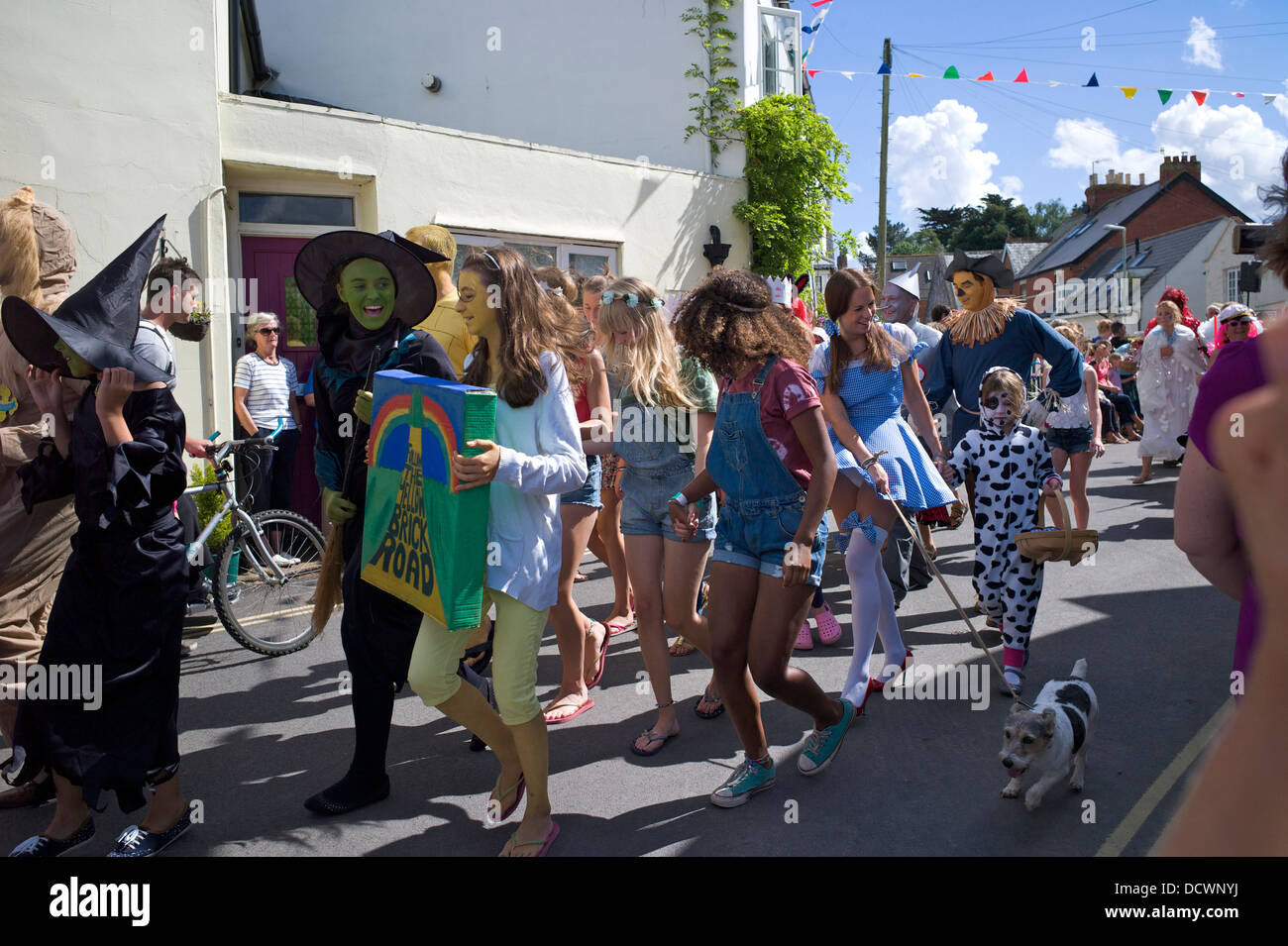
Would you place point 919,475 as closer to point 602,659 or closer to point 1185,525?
point 602,659

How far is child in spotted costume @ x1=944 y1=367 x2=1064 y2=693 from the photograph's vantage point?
15.6ft

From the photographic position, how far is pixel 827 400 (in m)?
4.77

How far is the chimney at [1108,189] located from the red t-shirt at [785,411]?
61636 millimetres

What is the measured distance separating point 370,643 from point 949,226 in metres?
102

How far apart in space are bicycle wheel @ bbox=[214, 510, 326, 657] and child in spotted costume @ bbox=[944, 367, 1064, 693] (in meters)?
3.89

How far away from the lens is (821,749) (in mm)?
3943

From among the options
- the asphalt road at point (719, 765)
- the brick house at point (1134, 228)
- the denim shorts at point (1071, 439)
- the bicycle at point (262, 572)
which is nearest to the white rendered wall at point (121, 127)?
the bicycle at point (262, 572)

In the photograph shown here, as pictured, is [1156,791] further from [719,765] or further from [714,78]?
[714,78]

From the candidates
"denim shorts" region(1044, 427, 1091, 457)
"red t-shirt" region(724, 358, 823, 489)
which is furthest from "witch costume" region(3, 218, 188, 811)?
"denim shorts" region(1044, 427, 1091, 457)

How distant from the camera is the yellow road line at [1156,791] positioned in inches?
130

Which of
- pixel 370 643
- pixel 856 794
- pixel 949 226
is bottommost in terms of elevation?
pixel 856 794

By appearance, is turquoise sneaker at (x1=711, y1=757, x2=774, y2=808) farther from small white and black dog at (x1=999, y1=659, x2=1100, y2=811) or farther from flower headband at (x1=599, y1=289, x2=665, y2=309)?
flower headband at (x1=599, y1=289, x2=665, y2=309)

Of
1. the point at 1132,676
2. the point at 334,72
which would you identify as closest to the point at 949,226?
the point at 334,72

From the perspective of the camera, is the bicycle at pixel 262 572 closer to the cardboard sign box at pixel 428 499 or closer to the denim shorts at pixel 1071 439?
the cardboard sign box at pixel 428 499
